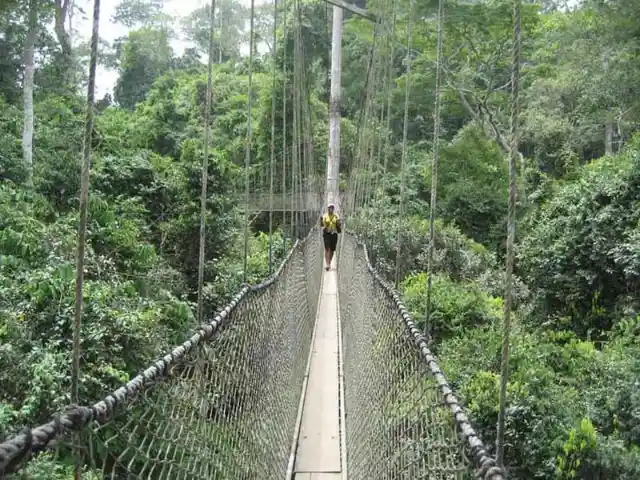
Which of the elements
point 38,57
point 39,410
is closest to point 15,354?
point 39,410

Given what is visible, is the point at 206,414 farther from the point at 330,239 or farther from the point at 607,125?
the point at 607,125

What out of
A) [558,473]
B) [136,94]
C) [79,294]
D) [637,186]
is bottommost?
[558,473]

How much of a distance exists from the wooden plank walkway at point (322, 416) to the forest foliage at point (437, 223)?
0.62 meters

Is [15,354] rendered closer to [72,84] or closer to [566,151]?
[72,84]

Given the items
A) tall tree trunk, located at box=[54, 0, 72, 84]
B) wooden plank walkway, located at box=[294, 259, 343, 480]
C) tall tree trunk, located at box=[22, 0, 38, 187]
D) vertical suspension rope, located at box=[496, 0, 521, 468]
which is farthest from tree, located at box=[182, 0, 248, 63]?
vertical suspension rope, located at box=[496, 0, 521, 468]

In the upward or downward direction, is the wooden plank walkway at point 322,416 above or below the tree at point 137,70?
→ below

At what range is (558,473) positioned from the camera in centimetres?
258

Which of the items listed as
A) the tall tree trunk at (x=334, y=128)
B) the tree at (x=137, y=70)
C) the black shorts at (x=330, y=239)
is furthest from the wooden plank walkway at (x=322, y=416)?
the tree at (x=137, y=70)

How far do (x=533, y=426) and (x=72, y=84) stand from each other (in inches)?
318

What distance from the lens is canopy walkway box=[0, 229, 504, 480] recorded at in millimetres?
855

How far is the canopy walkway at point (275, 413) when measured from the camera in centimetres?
85

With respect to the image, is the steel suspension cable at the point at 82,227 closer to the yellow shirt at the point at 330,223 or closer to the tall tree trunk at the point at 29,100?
the yellow shirt at the point at 330,223

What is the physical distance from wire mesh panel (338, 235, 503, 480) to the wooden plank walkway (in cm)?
6

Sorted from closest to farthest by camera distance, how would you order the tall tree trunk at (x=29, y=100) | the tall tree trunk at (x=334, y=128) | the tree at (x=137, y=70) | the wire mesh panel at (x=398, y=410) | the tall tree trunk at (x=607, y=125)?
the wire mesh panel at (x=398, y=410) → the tall tree trunk at (x=29, y=100) → the tall tree trunk at (x=607, y=125) → the tall tree trunk at (x=334, y=128) → the tree at (x=137, y=70)
